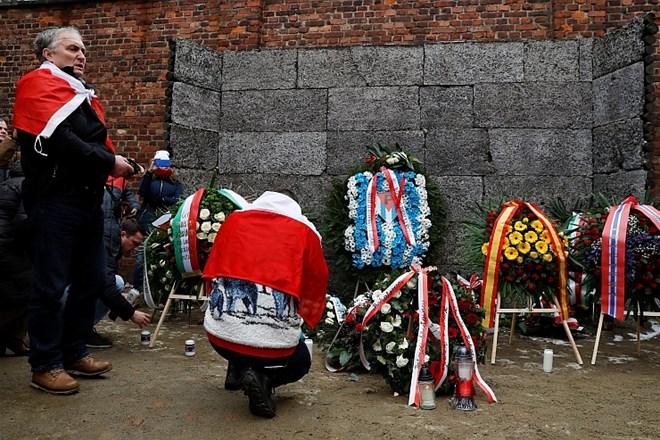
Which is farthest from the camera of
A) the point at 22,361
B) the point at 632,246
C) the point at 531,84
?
the point at 531,84

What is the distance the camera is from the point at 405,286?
397 cm

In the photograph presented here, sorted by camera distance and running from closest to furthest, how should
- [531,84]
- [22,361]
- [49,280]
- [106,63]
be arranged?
[49,280], [22,361], [531,84], [106,63]

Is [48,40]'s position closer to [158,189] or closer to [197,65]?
[158,189]

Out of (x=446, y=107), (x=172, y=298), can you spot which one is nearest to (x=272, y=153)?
(x=446, y=107)

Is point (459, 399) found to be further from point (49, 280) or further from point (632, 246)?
point (49, 280)

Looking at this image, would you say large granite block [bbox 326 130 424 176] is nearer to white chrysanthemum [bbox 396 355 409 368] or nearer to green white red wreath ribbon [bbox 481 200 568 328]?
green white red wreath ribbon [bbox 481 200 568 328]

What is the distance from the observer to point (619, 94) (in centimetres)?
659

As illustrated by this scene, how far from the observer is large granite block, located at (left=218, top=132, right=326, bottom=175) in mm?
7551

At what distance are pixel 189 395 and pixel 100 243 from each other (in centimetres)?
110

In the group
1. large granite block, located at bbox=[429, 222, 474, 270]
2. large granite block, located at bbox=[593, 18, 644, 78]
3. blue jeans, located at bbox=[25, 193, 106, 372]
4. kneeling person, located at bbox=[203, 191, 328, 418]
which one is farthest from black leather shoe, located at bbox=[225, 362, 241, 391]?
large granite block, located at bbox=[593, 18, 644, 78]

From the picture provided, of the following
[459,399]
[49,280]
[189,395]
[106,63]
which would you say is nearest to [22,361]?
[49,280]

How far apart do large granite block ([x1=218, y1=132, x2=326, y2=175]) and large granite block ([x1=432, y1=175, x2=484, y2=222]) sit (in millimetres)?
1513

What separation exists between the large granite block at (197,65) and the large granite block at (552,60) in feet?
12.4

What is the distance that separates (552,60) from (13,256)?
5870 millimetres
